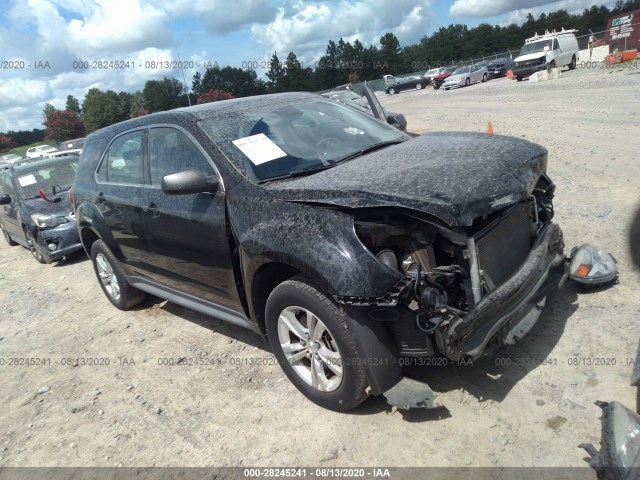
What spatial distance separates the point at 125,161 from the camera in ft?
15.3

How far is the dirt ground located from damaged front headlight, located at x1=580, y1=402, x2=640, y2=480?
376mm

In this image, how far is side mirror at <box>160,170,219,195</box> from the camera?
129 inches

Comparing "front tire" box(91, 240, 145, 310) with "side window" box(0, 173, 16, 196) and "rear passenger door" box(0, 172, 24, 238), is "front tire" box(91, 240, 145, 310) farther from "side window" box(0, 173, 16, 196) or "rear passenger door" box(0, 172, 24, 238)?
"side window" box(0, 173, 16, 196)

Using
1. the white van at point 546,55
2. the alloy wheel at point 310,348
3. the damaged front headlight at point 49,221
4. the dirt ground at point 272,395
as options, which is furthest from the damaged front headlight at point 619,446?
the white van at point 546,55

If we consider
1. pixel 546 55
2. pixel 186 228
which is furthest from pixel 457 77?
pixel 186 228

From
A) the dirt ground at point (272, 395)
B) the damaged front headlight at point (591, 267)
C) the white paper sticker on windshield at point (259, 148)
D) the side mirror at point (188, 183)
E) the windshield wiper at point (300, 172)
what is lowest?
the dirt ground at point (272, 395)

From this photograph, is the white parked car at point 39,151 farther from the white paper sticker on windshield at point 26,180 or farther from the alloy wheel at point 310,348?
the alloy wheel at point 310,348

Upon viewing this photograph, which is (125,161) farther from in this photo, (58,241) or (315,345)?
(58,241)

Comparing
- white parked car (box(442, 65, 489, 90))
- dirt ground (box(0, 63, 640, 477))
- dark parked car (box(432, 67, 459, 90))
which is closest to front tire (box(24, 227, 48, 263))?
dirt ground (box(0, 63, 640, 477))

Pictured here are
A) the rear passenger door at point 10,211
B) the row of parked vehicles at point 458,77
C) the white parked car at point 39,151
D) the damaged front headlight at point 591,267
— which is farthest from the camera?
the white parked car at point 39,151

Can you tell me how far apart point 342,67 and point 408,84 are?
98.5ft

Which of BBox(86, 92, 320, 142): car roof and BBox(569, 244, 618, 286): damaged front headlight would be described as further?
BBox(86, 92, 320, 142): car roof

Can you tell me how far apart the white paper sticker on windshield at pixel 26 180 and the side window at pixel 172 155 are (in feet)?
21.5

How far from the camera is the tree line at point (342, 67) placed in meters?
59.7
